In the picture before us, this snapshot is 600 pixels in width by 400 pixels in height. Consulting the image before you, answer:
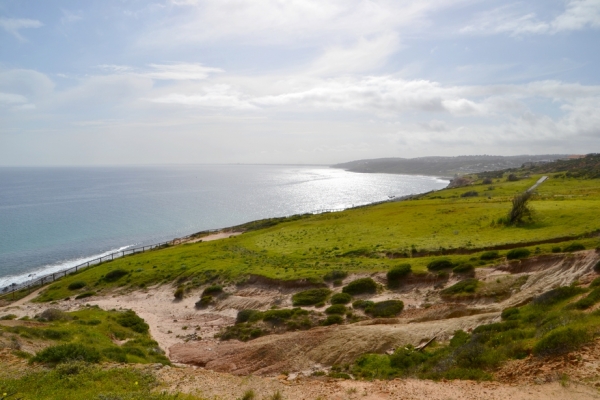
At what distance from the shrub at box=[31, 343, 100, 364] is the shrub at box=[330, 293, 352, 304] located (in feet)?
56.2

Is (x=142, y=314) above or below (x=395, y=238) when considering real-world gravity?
below

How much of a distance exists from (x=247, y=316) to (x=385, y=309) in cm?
1054

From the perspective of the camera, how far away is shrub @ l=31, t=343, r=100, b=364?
1741 cm

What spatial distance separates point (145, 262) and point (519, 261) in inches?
1734

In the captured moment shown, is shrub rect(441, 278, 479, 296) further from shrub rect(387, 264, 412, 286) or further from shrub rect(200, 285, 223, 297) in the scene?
shrub rect(200, 285, 223, 297)

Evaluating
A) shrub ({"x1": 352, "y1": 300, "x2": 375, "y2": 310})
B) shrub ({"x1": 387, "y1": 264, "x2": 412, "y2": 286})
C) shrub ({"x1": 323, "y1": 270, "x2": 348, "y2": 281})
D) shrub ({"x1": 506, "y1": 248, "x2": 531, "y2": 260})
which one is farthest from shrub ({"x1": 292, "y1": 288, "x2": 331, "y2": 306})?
shrub ({"x1": 506, "y1": 248, "x2": 531, "y2": 260})

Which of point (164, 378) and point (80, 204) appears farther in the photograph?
point (80, 204)

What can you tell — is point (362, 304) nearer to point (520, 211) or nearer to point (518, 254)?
point (518, 254)

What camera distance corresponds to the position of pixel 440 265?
1304 inches

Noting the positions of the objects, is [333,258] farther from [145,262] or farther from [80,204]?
[80,204]

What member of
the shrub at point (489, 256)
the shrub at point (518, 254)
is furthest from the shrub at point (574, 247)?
the shrub at point (489, 256)

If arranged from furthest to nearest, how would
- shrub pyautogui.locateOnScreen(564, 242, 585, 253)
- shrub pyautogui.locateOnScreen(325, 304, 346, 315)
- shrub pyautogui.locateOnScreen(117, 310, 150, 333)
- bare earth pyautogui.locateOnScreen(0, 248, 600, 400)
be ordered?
shrub pyautogui.locateOnScreen(564, 242, 585, 253)
shrub pyautogui.locateOnScreen(117, 310, 150, 333)
shrub pyautogui.locateOnScreen(325, 304, 346, 315)
bare earth pyautogui.locateOnScreen(0, 248, 600, 400)

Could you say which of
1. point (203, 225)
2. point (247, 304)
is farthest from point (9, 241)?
point (247, 304)

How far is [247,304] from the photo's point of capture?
3497cm
